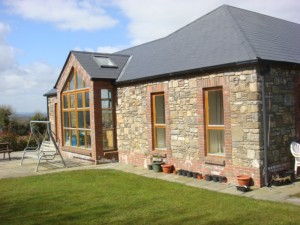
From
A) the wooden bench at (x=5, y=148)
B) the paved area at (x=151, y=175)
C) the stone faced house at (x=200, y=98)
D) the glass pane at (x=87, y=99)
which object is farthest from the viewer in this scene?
the wooden bench at (x=5, y=148)

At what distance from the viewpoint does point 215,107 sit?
1023cm

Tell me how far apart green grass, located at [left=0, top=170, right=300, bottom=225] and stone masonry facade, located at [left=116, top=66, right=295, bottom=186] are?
1339mm

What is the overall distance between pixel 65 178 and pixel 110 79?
15.4ft

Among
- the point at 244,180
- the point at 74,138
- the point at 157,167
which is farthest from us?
the point at 74,138

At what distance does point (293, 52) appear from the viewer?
10.5m

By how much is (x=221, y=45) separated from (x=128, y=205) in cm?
567

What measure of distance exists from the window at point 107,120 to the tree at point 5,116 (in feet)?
44.3

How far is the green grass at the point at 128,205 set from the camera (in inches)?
256

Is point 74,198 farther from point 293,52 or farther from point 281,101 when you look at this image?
point 293,52

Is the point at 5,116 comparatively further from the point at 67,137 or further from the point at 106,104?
the point at 106,104

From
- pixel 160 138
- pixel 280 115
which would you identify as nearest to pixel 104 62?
pixel 160 138

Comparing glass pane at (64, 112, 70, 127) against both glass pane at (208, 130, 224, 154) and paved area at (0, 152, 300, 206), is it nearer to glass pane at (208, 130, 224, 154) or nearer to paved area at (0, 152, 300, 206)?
paved area at (0, 152, 300, 206)

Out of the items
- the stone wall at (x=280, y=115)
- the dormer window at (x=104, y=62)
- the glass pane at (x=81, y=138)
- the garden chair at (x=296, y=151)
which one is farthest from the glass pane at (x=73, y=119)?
the garden chair at (x=296, y=151)

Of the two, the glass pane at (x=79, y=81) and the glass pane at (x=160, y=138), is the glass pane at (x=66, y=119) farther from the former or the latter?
the glass pane at (x=160, y=138)
